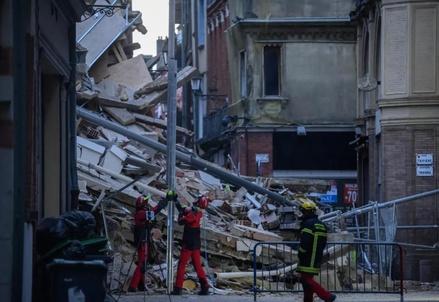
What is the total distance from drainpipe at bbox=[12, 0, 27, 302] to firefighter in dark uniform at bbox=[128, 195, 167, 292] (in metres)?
6.80

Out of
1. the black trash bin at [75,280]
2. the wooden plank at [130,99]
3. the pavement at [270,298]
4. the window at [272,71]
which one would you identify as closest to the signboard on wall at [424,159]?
the pavement at [270,298]

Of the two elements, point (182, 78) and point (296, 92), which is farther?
point (296, 92)

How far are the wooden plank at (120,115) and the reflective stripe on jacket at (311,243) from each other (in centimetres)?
1596

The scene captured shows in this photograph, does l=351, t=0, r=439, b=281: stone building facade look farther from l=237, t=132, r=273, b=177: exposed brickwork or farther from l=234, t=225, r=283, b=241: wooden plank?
l=237, t=132, r=273, b=177: exposed brickwork

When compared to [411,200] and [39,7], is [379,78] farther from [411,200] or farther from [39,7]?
[39,7]

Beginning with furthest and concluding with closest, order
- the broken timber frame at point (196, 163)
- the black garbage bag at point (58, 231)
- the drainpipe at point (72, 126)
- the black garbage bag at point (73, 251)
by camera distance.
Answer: the broken timber frame at point (196, 163) < the drainpipe at point (72, 126) < the black garbage bag at point (58, 231) < the black garbage bag at point (73, 251)

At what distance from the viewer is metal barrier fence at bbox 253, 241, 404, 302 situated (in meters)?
20.9

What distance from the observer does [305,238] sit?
16.2 m

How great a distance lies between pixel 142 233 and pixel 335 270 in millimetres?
3660

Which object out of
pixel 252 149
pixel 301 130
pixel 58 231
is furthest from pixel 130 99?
pixel 58 231

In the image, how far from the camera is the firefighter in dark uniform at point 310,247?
16.2 metres

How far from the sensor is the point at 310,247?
16.2 m

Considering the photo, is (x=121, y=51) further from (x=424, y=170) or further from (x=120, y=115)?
(x=424, y=170)

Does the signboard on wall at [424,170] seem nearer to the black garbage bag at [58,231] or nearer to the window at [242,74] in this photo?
the black garbage bag at [58,231]
